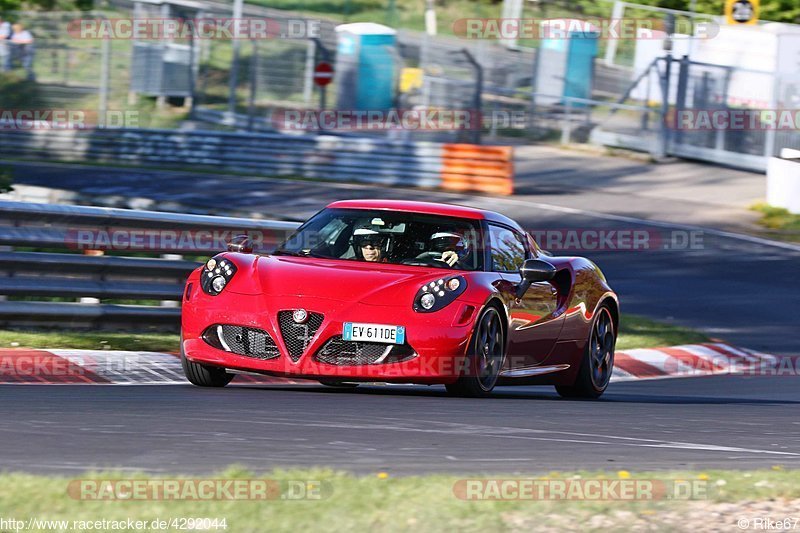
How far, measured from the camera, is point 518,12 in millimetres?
43781

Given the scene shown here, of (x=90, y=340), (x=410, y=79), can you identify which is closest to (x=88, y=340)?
(x=90, y=340)

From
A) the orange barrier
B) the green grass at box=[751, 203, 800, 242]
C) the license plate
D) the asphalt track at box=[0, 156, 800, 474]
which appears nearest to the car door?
the asphalt track at box=[0, 156, 800, 474]

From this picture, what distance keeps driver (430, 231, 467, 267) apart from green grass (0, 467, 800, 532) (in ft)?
11.6

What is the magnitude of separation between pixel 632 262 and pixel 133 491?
45.6 feet

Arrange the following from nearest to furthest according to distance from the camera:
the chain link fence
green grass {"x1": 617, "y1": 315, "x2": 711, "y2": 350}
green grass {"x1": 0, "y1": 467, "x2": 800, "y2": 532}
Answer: green grass {"x1": 0, "y1": 467, "x2": 800, "y2": 532} < green grass {"x1": 617, "y1": 315, "x2": 711, "y2": 350} < the chain link fence

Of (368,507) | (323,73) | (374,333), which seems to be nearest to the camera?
(368,507)

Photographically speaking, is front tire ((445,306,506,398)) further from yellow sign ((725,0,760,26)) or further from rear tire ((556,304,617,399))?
yellow sign ((725,0,760,26))

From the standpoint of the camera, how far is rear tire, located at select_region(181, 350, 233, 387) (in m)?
8.14

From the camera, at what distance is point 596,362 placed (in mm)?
9781

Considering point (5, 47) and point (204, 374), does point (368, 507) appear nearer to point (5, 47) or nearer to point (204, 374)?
point (204, 374)

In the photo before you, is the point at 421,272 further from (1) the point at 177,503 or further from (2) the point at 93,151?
(2) the point at 93,151

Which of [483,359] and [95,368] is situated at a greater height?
[483,359]

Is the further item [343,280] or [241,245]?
[241,245]

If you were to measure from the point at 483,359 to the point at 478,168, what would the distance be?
16.6 meters
